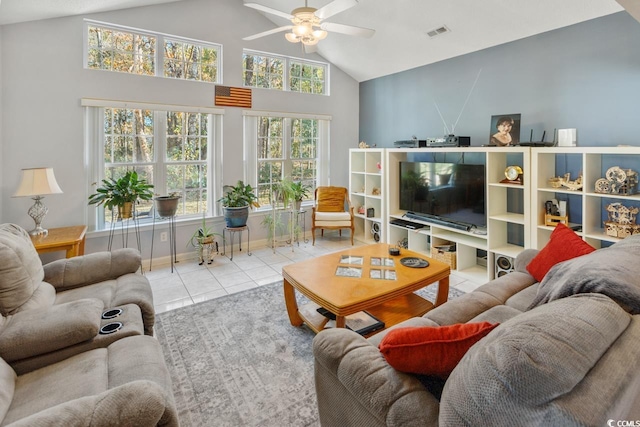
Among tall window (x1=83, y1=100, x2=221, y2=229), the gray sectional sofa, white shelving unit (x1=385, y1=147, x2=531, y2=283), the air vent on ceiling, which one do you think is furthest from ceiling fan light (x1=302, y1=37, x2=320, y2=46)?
the gray sectional sofa

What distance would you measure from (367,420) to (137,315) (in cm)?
150

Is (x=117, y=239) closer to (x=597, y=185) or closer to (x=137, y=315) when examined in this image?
(x=137, y=315)

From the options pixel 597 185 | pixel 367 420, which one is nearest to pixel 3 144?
pixel 367 420

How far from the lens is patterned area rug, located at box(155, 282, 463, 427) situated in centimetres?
192

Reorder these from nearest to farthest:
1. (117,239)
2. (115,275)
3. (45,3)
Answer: (115,275) < (45,3) < (117,239)

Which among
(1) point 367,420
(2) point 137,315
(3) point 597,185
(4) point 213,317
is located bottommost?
(4) point 213,317

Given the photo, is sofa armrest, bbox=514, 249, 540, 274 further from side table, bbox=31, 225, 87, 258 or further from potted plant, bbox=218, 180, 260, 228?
side table, bbox=31, 225, 87, 258

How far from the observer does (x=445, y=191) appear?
4.31m

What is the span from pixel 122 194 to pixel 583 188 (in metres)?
4.64

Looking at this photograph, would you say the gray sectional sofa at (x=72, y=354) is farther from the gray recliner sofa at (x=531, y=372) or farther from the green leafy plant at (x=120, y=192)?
the green leafy plant at (x=120, y=192)

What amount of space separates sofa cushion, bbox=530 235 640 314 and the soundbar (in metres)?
2.34

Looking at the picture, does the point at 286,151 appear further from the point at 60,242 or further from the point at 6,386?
the point at 6,386

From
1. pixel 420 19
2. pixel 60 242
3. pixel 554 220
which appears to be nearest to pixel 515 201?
pixel 554 220

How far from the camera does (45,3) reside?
325 cm
